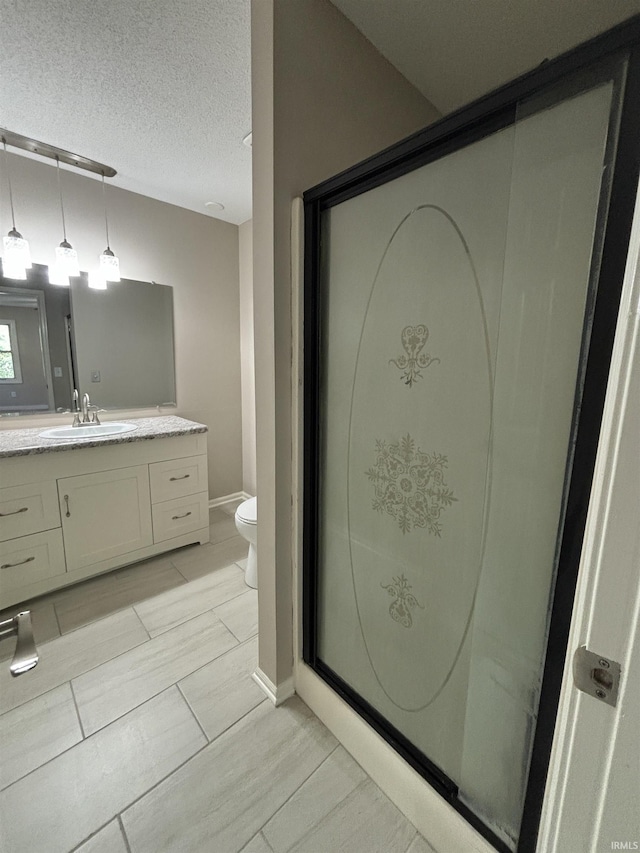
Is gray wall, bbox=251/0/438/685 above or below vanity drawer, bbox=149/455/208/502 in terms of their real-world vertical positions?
above

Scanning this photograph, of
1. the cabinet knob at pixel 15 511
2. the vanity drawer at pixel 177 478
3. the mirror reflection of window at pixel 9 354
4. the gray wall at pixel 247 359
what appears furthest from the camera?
the gray wall at pixel 247 359

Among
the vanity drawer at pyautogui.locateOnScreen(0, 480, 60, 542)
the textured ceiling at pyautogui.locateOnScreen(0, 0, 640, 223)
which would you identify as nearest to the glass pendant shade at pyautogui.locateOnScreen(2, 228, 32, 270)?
the textured ceiling at pyautogui.locateOnScreen(0, 0, 640, 223)

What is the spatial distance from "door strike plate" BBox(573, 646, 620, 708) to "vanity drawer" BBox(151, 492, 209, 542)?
2306 mm

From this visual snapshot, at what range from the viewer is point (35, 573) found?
1.84 metres

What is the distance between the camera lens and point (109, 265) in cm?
228

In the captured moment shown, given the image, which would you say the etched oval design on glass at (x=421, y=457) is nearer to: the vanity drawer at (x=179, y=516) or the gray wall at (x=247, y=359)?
the vanity drawer at (x=179, y=516)

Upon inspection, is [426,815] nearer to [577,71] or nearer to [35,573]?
[577,71]

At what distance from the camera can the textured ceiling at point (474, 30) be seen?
3.85 feet

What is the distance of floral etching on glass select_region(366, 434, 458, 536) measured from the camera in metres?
0.91

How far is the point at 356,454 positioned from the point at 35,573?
1.93 metres

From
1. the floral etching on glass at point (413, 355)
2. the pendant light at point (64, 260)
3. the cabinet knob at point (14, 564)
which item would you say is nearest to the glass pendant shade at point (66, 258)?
the pendant light at point (64, 260)

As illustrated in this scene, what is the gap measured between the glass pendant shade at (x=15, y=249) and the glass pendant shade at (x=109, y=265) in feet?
1.28

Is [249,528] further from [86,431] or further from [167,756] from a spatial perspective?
[86,431]

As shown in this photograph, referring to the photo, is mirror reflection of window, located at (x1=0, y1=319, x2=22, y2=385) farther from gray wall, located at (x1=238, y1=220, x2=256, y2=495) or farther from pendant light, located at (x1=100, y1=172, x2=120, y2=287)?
gray wall, located at (x1=238, y1=220, x2=256, y2=495)
